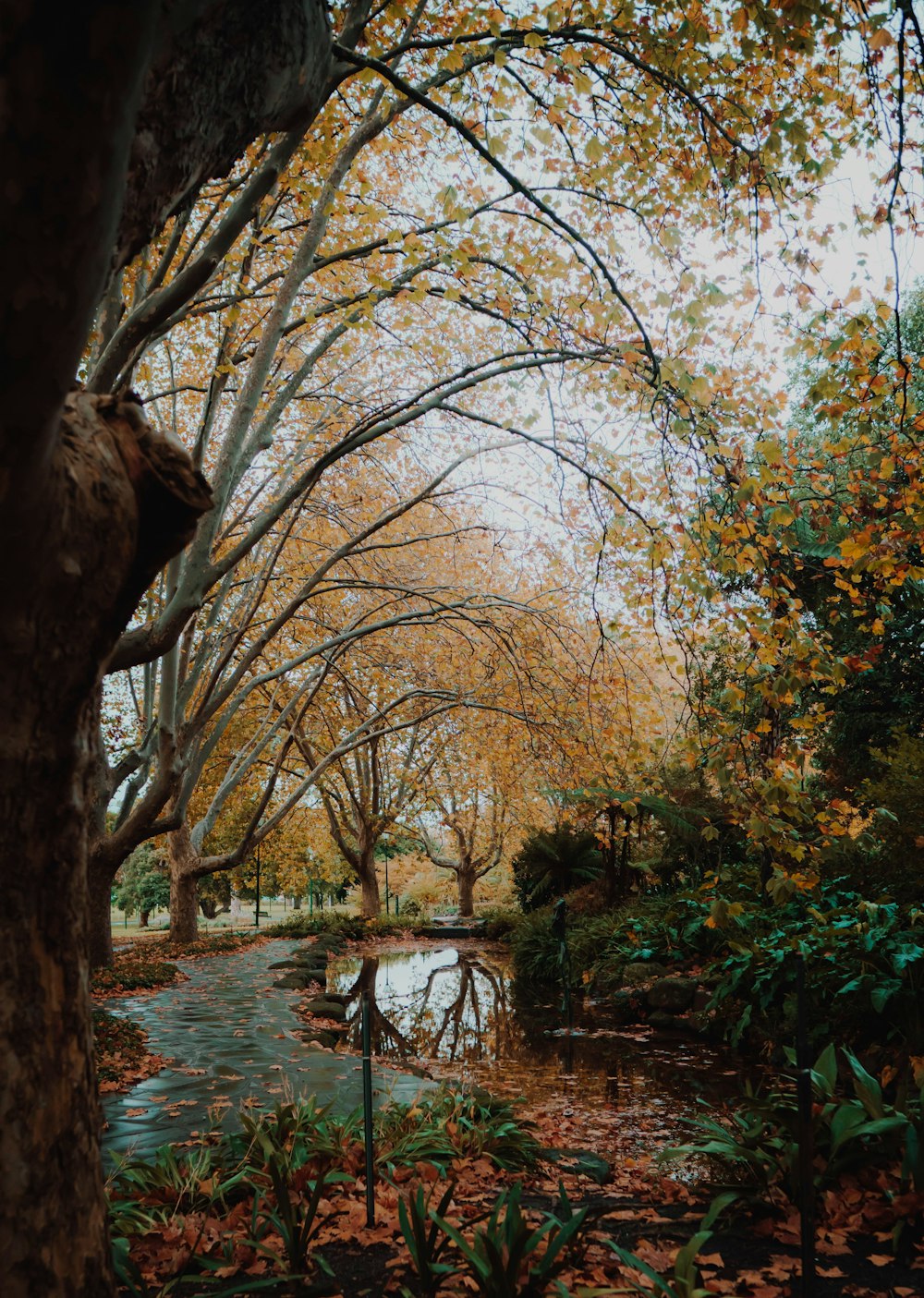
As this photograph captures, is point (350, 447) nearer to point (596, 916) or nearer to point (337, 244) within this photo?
point (337, 244)

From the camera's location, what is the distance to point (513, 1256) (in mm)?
2340

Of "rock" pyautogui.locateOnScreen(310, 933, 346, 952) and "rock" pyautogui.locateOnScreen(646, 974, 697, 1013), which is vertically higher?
"rock" pyautogui.locateOnScreen(646, 974, 697, 1013)

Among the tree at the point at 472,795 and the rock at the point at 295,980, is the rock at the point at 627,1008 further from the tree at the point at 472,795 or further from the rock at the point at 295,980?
the rock at the point at 295,980

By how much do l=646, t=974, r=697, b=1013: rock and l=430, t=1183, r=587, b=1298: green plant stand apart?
21.9 feet

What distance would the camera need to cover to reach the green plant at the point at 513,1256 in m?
2.30

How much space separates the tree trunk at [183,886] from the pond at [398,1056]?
2085 millimetres

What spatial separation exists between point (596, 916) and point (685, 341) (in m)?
11.1

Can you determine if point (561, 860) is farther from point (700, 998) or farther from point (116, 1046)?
point (116, 1046)

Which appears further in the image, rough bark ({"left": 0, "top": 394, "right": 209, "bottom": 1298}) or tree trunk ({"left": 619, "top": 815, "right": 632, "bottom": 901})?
tree trunk ({"left": 619, "top": 815, "right": 632, "bottom": 901})

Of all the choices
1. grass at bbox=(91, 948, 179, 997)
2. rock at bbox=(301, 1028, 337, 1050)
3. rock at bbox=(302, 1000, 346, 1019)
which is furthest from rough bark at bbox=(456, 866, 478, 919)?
rock at bbox=(301, 1028, 337, 1050)

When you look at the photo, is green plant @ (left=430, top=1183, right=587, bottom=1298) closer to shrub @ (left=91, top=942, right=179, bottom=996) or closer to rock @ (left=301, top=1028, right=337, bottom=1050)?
rock @ (left=301, top=1028, right=337, bottom=1050)

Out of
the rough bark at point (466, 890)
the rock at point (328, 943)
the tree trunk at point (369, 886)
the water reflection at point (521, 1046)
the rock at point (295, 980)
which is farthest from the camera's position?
the rough bark at point (466, 890)

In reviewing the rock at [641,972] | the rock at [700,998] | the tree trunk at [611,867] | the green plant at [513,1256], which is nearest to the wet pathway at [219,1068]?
the green plant at [513,1256]

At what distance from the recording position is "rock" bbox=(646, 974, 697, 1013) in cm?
872
